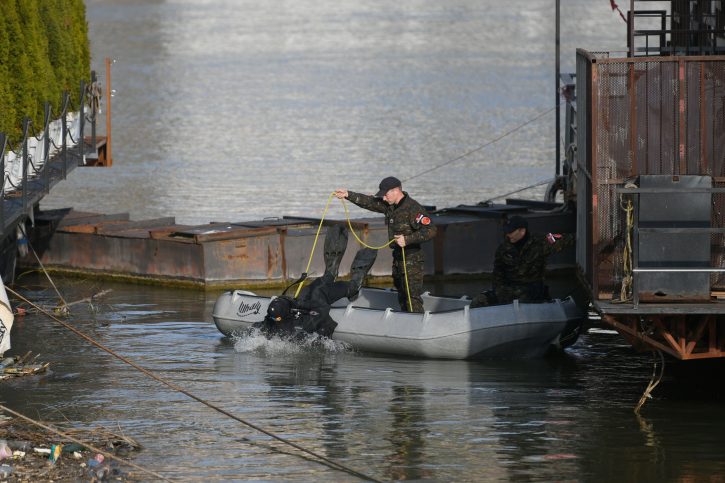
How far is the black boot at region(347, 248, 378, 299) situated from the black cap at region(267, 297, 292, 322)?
110 cm

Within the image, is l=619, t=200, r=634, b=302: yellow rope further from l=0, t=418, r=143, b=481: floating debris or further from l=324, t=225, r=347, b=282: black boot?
l=324, t=225, r=347, b=282: black boot

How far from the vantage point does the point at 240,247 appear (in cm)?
2269

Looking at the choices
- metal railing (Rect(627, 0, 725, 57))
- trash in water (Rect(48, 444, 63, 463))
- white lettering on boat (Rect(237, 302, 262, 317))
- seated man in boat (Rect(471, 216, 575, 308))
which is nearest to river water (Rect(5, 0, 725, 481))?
white lettering on boat (Rect(237, 302, 262, 317))

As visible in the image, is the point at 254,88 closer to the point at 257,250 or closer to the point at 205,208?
the point at 205,208

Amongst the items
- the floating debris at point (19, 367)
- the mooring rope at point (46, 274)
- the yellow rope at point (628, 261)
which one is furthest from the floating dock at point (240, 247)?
the yellow rope at point (628, 261)

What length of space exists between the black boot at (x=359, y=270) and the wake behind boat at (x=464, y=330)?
48cm

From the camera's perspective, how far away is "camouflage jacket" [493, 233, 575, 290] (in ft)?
59.5

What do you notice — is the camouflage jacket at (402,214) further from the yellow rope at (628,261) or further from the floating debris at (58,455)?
the floating debris at (58,455)

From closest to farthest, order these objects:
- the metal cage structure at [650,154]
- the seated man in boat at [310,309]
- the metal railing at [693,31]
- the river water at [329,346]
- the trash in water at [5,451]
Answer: the trash in water at [5,451] → the river water at [329,346] → the metal cage structure at [650,154] → the seated man in boat at [310,309] → the metal railing at [693,31]

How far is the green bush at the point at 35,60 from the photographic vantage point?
69.7 feet

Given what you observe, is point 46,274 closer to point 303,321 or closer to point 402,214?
point 303,321

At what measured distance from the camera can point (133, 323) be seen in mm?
20281

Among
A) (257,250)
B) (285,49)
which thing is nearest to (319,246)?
(257,250)

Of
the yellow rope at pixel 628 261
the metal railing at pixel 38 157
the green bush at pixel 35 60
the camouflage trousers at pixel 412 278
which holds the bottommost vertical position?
the camouflage trousers at pixel 412 278
